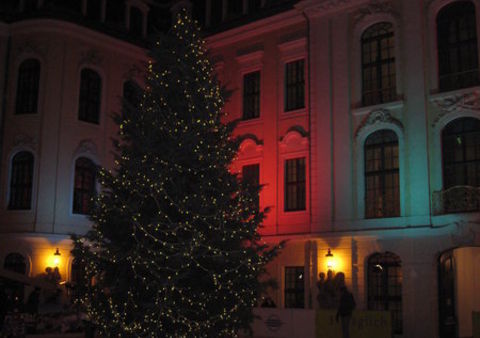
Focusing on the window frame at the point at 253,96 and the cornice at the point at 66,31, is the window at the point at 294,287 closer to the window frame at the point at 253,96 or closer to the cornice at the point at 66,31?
the window frame at the point at 253,96

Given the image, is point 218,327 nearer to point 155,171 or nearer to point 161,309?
point 161,309

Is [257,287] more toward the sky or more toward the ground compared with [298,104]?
more toward the ground

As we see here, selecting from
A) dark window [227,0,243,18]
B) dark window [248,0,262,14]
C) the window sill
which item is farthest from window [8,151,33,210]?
the window sill

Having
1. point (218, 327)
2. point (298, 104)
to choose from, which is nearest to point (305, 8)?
point (298, 104)

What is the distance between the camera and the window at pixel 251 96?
26688mm

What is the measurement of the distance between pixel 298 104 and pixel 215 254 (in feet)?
39.4

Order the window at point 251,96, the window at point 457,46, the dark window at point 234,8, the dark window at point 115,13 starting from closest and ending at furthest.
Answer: the window at point 457,46 < the window at point 251,96 < the dark window at point 234,8 < the dark window at point 115,13

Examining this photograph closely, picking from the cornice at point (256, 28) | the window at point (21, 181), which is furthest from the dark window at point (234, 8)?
the window at point (21, 181)

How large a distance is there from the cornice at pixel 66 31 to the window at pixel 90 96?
4.48 feet

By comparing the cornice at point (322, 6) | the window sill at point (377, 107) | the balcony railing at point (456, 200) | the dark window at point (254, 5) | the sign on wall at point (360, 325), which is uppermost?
the dark window at point (254, 5)

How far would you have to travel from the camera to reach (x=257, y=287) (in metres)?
15.4

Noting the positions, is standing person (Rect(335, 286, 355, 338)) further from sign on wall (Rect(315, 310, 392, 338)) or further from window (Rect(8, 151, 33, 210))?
window (Rect(8, 151, 33, 210))

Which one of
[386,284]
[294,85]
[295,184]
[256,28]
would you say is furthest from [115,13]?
[386,284]

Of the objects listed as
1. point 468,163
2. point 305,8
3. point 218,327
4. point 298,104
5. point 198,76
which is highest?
point 305,8
